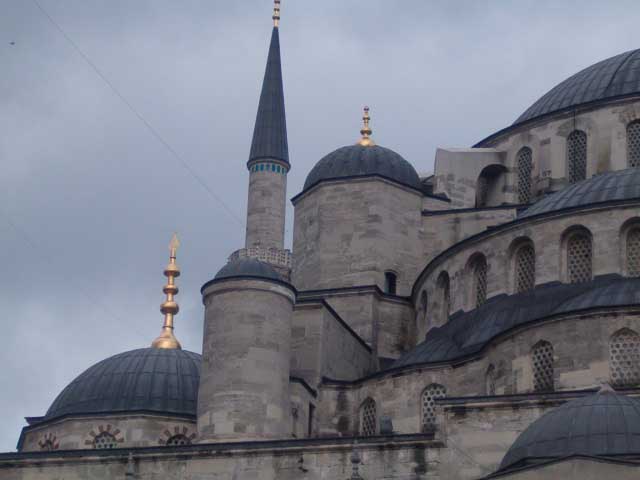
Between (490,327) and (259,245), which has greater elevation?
(259,245)

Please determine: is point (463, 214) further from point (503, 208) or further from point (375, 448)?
point (375, 448)

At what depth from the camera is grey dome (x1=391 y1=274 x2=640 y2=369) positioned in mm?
30156

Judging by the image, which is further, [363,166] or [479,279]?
[363,166]

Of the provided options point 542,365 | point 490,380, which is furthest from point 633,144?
point 542,365

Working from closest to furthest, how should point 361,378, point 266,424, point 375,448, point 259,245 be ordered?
point 375,448
point 266,424
point 361,378
point 259,245

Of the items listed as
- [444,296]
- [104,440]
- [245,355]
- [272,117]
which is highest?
[272,117]

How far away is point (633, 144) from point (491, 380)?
9085mm

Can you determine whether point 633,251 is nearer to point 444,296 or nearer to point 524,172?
point 444,296

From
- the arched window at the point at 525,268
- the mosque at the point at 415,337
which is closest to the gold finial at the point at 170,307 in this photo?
the mosque at the point at 415,337

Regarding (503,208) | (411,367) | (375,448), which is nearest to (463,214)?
(503,208)

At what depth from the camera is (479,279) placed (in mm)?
34375

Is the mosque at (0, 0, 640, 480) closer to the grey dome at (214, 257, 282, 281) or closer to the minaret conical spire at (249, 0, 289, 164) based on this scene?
the grey dome at (214, 257, 282, 281)

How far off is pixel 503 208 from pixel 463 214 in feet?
2.86

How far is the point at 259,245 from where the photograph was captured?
140 ft
